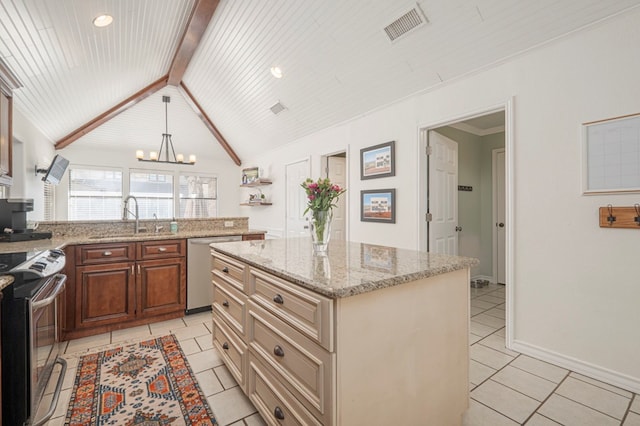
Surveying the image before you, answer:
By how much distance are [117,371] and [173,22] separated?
3868 millimetres

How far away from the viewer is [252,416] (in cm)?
175

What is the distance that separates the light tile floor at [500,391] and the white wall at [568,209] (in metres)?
0.22

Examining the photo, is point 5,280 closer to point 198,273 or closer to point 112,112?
point 198,273

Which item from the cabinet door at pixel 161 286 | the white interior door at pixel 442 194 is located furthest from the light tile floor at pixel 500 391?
the white interior door at pixel 442 194

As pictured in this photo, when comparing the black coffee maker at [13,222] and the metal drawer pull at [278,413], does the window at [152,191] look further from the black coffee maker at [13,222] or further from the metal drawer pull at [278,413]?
the metal drawer pull at [278,413]

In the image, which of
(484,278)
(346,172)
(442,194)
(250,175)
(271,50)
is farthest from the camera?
(250,175)

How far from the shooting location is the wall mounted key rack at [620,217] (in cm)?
199

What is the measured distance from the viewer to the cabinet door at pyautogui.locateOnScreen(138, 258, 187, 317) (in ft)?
10.2

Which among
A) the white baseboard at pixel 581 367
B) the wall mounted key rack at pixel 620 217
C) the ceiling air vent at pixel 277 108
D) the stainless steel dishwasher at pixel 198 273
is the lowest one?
Answer: the white baseboard at pixel 581 367

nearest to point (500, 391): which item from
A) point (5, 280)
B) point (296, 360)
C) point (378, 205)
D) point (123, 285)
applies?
point (296, 360)

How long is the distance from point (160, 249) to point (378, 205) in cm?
264

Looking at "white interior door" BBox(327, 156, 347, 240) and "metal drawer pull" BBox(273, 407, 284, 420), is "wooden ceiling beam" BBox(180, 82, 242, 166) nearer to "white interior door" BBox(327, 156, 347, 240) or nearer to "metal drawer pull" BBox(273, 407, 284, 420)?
"white interior door" BBox(327, 156, 347, 240)

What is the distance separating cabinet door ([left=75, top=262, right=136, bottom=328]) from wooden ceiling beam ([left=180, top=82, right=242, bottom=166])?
4022mm

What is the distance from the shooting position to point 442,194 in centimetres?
364
